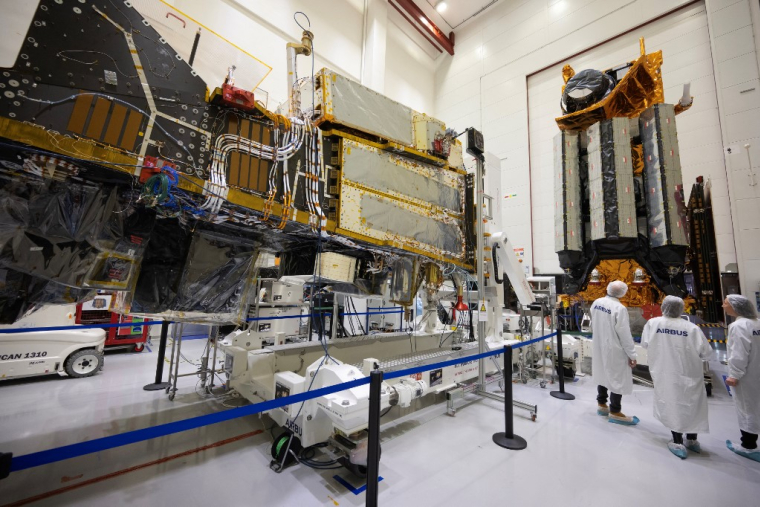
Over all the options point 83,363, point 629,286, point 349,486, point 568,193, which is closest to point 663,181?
point 568,193

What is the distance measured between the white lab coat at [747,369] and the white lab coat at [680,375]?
0.22 meters

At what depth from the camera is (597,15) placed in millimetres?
8469

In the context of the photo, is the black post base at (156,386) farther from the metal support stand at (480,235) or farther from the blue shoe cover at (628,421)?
the blue shoe cover at (628,421)

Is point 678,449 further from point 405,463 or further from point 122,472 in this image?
point 122,472

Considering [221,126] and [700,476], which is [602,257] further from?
[221,126]

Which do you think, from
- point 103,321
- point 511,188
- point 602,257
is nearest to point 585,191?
point 602,257

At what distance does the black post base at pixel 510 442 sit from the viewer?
3.10 m

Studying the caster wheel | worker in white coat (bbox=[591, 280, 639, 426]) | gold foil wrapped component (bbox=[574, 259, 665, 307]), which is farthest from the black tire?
gold foil wrapped component (bbox=[574, 259, 665, 307])

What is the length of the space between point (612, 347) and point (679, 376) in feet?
2.52

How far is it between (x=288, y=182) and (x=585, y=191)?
5678mm

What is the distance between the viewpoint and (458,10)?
11031 mm

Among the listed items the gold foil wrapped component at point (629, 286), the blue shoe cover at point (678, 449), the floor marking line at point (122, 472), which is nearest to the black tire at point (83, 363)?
the floor marking line at point (122, 472)

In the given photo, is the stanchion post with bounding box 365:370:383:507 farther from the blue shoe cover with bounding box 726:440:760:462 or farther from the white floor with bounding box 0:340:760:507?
the blue shoe cover with bounding box 726:440:760:462

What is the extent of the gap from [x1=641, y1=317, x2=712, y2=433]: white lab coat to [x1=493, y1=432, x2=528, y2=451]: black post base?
146cm
